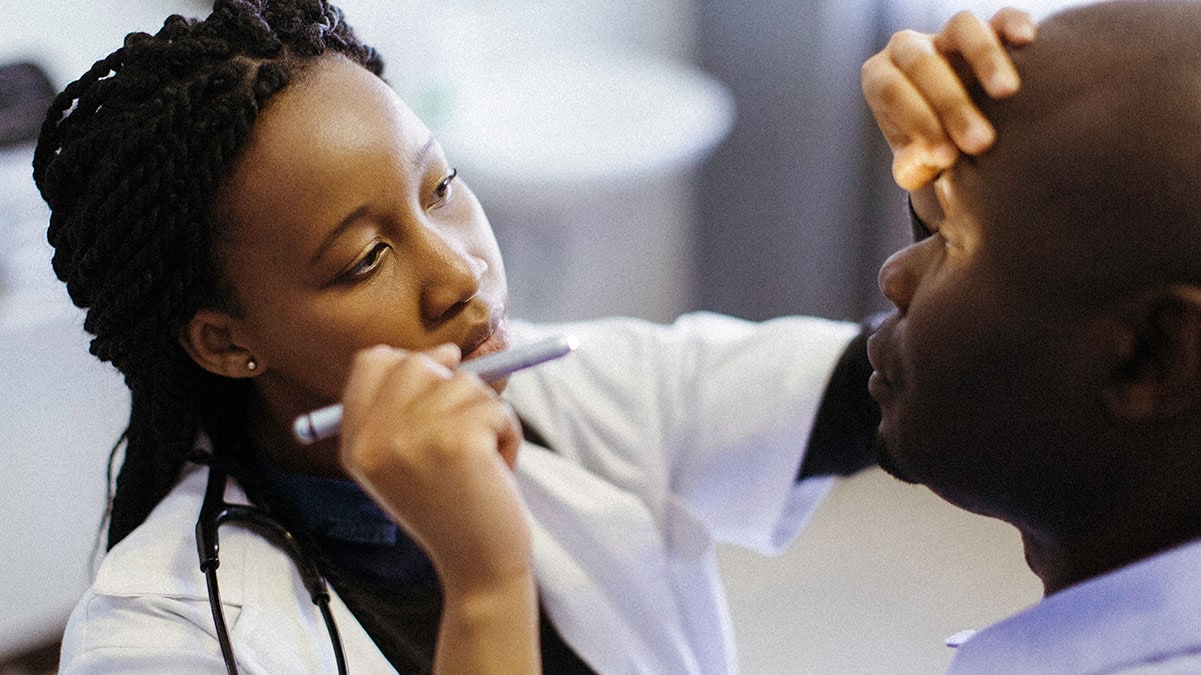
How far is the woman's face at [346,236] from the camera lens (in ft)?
2.46

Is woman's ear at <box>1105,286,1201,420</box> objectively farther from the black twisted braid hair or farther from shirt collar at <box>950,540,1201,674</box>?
the black twisted braid hair

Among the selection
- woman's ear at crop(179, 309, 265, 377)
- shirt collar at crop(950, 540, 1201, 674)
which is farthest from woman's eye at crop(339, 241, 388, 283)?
shirt collar at crop(950, 540, 1201, 674)

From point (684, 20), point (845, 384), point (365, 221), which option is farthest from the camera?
point (684, 20)

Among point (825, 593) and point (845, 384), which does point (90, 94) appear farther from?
point (825, 593)

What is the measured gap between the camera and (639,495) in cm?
101

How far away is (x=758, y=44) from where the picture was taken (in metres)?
2.12

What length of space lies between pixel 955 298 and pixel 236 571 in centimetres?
57

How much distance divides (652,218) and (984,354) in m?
1.83

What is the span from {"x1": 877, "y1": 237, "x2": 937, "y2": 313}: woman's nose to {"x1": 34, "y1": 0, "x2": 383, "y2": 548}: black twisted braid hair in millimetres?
436

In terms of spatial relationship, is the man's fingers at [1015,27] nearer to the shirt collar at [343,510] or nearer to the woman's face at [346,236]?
the woman's face at [346,236]

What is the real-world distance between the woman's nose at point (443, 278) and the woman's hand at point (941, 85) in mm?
302

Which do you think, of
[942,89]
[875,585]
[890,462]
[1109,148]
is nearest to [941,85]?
[942,89]

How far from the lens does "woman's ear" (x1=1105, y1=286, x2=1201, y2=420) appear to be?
511mm

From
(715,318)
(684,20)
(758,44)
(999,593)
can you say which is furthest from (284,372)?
(684,20)
